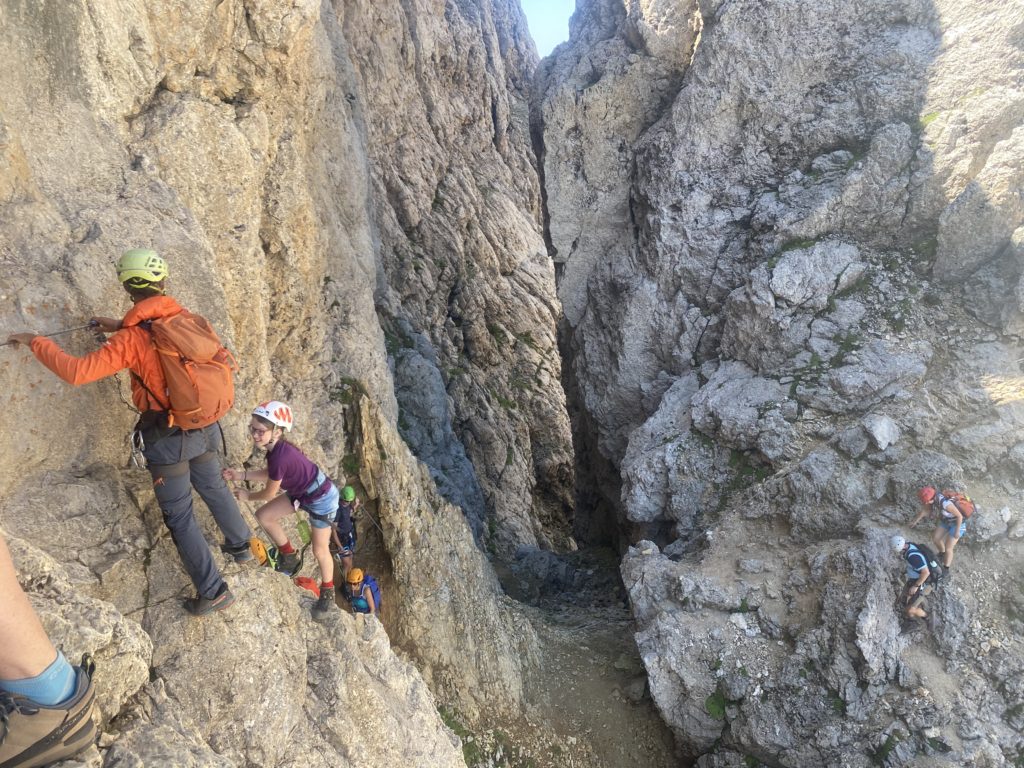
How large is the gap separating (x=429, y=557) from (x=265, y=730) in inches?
308

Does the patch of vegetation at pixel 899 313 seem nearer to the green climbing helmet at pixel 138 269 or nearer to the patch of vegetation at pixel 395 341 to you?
the patch of vegetation at pixel 395 341

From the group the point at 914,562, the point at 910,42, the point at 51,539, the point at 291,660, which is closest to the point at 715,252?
the point at 910,42

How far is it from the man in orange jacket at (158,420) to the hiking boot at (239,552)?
0.72 m

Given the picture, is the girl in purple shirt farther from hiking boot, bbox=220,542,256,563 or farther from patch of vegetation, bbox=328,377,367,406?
patch of vegetation, bbox=328,377,367,406

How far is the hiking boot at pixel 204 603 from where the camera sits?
5.95 metres

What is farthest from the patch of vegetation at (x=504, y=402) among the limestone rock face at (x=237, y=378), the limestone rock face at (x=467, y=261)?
the limestone rock face at (x=237, y=378)

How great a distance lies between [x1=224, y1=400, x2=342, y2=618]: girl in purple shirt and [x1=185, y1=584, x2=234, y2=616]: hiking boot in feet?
5.29

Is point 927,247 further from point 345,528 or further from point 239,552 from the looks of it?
point 239,552

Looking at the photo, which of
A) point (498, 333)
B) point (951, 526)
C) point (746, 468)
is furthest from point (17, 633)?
point (498, 333)

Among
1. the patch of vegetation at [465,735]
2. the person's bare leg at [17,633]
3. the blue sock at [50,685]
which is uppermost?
the person's bare leg at [17,633]

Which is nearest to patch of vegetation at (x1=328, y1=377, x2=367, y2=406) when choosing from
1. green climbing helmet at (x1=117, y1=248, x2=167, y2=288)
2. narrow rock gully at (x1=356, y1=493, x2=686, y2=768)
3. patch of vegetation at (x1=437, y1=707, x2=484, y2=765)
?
narrow rock gully at (x1=356, y1=493, x2=686, y2=768)

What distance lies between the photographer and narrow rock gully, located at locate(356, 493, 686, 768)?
43.4 feet

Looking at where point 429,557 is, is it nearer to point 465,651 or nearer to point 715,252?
point 465,651

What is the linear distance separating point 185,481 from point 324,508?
2439 mm
